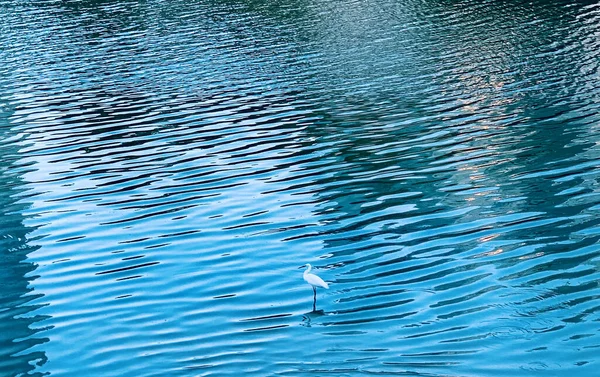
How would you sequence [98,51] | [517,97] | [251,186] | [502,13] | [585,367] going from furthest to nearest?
[502,13] → [98,51] → [517,97] → [251,186] → [585,367]

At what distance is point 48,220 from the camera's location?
22469mm

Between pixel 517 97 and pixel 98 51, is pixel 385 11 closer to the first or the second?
pixel 98 51

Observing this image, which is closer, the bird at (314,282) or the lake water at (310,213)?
the lake water at (310,213)

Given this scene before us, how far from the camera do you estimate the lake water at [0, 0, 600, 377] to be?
14.8 m

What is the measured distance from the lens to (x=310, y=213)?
2166 centimetres

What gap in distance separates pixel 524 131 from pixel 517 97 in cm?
494

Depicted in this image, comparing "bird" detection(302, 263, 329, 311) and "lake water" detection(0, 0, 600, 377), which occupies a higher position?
"bird" detection(302, 263, 329, 311)

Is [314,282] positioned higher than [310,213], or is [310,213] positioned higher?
[314,282]

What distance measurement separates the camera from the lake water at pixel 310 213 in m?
14.8

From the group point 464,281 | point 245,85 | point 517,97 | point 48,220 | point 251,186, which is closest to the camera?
point 464,281

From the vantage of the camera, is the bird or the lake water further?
the bird

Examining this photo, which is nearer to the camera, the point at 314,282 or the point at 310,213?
the point at 314,282

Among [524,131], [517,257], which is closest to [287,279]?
[517,257]

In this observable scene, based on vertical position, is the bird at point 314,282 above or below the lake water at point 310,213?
above
